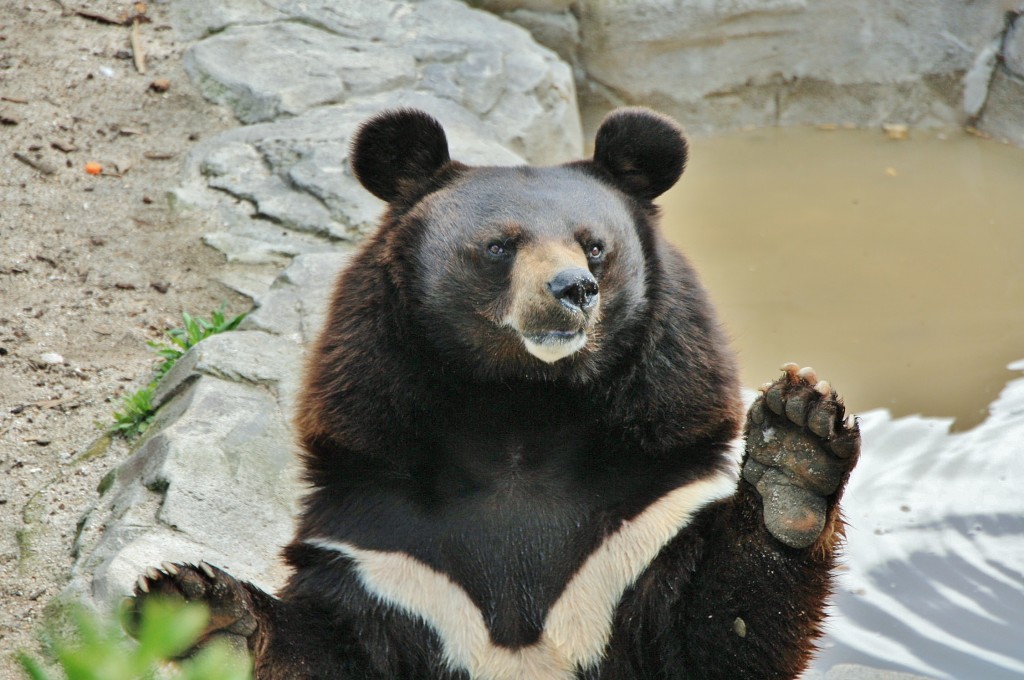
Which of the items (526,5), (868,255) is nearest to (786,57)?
(526,5)

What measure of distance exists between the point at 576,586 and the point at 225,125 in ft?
14.4

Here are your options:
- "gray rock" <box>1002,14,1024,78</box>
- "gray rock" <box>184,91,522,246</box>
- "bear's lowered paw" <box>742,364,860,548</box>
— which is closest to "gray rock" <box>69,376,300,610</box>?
"gray rock" <box>184,91,522,246</box>

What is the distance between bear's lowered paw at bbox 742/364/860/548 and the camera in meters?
2.46

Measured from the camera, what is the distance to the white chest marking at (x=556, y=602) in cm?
294

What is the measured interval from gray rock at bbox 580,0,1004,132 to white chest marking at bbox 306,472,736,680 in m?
6.19

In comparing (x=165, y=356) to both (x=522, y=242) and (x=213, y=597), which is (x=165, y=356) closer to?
(x=522, y=242)

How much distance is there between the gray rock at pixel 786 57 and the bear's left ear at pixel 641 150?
212 inches

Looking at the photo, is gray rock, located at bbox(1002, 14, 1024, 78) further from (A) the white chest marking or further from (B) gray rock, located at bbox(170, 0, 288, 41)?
(A) the white chest marking

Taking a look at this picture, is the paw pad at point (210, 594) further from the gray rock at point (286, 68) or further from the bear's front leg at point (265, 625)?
the gray rock at point (286, 68)

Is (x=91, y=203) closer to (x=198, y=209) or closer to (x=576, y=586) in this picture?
(x=198, y=209)

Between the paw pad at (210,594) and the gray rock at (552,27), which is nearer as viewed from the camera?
the paw pad at (210,594)

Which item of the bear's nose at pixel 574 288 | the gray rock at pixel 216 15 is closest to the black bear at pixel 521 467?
the bear's nose at pixel 574 288

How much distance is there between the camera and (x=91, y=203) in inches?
231

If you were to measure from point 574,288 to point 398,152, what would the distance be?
87 centimetres
